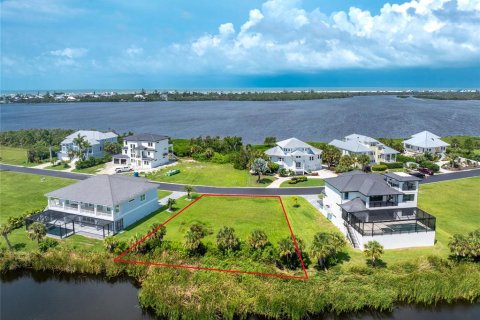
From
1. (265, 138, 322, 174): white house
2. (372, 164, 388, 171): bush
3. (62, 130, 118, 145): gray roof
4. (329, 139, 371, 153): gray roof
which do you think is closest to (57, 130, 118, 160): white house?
(62, 130, 118, 145): gray roof

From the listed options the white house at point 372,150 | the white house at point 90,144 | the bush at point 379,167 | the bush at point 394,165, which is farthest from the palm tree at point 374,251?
the white house at point 90,144

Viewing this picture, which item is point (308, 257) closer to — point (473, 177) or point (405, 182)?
point (405, 182)

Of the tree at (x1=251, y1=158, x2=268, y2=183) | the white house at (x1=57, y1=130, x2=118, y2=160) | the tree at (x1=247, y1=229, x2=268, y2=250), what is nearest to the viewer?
the tree at (x1=247, y1=229, x2=268, y2=250)

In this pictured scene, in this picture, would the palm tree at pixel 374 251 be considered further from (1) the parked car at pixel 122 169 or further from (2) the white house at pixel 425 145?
(2) the white house at pixel 425 145

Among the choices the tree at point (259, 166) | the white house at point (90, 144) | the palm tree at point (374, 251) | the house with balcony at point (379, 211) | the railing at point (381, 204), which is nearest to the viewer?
the palm tree at point (374, 251)

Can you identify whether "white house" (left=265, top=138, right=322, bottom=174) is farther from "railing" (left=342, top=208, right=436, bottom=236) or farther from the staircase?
the staircase
